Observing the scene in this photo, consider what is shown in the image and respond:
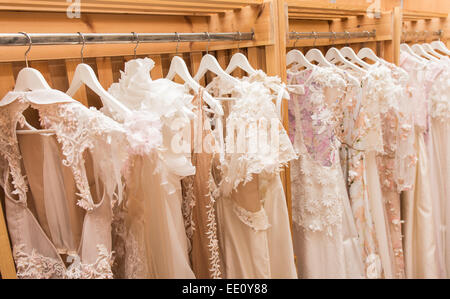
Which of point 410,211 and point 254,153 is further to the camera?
point 410,211

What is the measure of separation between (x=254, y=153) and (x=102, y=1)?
52 centimetres

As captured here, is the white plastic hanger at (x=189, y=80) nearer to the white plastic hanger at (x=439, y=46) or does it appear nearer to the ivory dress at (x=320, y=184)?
the ivory dress at (x=320, y=184)

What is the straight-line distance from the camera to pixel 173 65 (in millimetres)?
1033

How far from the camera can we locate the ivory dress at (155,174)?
28.2 inches

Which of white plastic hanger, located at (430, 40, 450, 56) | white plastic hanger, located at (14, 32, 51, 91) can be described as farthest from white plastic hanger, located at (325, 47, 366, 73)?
white plastic hanger, located at (14, 32, 51, 91)

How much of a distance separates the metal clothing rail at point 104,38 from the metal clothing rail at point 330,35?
0.21 m

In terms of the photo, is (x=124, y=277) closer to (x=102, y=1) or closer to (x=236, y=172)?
(x=236, y=172)

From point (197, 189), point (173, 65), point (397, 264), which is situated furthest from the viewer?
point (397, 264)

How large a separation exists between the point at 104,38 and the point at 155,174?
0.36m

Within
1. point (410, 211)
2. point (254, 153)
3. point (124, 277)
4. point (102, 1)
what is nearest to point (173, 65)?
point (102, 1)

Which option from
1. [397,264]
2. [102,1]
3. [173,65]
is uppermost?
[102,1]

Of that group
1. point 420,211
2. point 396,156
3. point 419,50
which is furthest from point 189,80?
point 419,50

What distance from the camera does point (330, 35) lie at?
1410 millimetres

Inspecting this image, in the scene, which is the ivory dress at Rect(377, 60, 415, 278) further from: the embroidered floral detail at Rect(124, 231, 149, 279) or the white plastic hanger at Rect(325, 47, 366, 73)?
the embroidered floral detail at Rect(124, 231, 149, 279)
